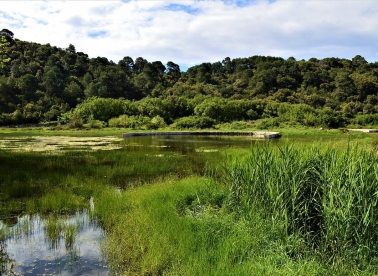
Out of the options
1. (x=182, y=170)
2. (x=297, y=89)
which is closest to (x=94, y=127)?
(x=182, y=170)

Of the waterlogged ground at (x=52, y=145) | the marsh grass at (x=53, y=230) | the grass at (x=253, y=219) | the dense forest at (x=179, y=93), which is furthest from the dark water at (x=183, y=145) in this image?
the dense forest at (x=179, y=93)

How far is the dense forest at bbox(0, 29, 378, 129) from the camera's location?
64.2m

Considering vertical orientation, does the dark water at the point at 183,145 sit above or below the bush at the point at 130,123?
below

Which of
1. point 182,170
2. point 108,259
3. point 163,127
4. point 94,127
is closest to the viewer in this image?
point 108,259

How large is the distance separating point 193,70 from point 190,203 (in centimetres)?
11282

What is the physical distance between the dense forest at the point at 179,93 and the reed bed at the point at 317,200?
51716 mm

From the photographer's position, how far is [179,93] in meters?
92.4

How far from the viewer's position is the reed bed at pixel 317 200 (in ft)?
17.6

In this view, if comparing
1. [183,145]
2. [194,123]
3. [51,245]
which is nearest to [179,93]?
[194,123]

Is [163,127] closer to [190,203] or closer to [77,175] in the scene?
[77,175]

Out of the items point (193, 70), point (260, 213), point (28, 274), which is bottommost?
point (28, 274)

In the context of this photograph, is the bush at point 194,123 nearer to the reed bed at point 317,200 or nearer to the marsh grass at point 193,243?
the marsh grass at point 193,243

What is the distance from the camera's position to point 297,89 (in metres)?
96.1

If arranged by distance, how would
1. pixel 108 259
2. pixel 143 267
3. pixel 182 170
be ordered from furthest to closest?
pixel 182 170 < pixel 108 259 < pixel 143 267
